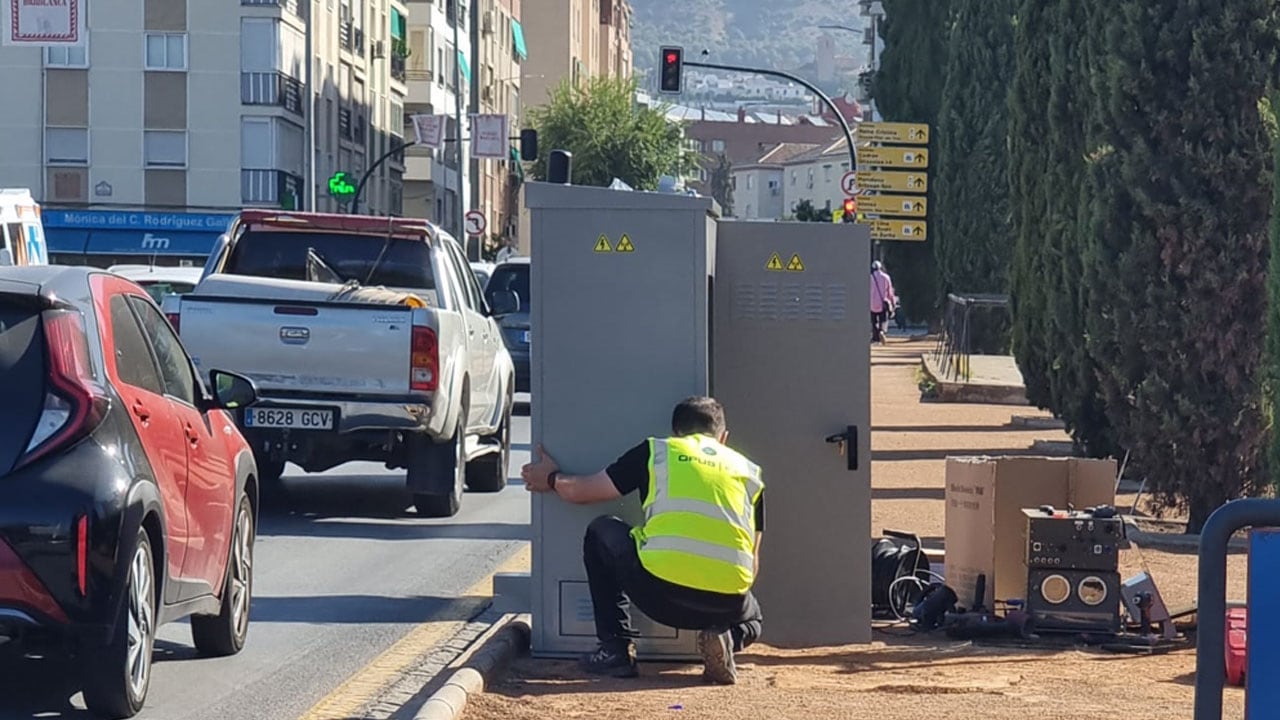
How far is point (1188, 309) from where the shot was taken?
1591 cm

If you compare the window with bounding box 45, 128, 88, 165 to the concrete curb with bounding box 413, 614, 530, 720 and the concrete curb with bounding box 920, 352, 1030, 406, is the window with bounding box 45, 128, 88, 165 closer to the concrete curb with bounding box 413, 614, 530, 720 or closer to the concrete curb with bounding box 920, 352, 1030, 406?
the concrete curb with bounding box 920, 352, 1030, 406

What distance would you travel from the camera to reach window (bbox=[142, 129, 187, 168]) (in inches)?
2437

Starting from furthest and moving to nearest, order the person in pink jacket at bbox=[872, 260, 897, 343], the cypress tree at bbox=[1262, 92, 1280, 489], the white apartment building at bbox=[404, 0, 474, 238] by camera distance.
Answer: the white apartment building at bbox=[404, 0, 474, 238]
the person in pink jacket at bbox=[872, 260, 897, 343]
the cypress tree at bbox=[1262, 92, 1280, 489]

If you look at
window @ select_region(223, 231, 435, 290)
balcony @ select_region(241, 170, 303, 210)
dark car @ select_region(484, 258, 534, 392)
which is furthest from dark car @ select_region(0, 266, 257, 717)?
balcony @ select_region(241, 170, 303, 210)

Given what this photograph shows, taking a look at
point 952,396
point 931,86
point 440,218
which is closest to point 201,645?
point 952,396

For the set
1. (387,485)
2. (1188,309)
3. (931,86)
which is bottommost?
(387,485)

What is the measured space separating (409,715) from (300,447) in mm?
7315

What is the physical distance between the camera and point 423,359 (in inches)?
590

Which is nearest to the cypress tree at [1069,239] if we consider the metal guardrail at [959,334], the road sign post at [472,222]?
the metal guardrail at [959,334]

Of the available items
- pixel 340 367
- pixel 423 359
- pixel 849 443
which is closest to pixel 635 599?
pixel 849 443

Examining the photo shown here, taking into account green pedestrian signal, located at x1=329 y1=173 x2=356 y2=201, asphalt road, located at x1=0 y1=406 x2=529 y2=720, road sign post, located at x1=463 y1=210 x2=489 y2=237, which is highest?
green pedestrian signal, located at x1=329 y1=173 x2=356 y2=201

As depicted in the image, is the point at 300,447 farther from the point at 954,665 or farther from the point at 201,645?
the point at 954,665

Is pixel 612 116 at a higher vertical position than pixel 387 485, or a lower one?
higher

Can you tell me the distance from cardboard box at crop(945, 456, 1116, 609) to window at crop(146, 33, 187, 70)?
53.4 metres
